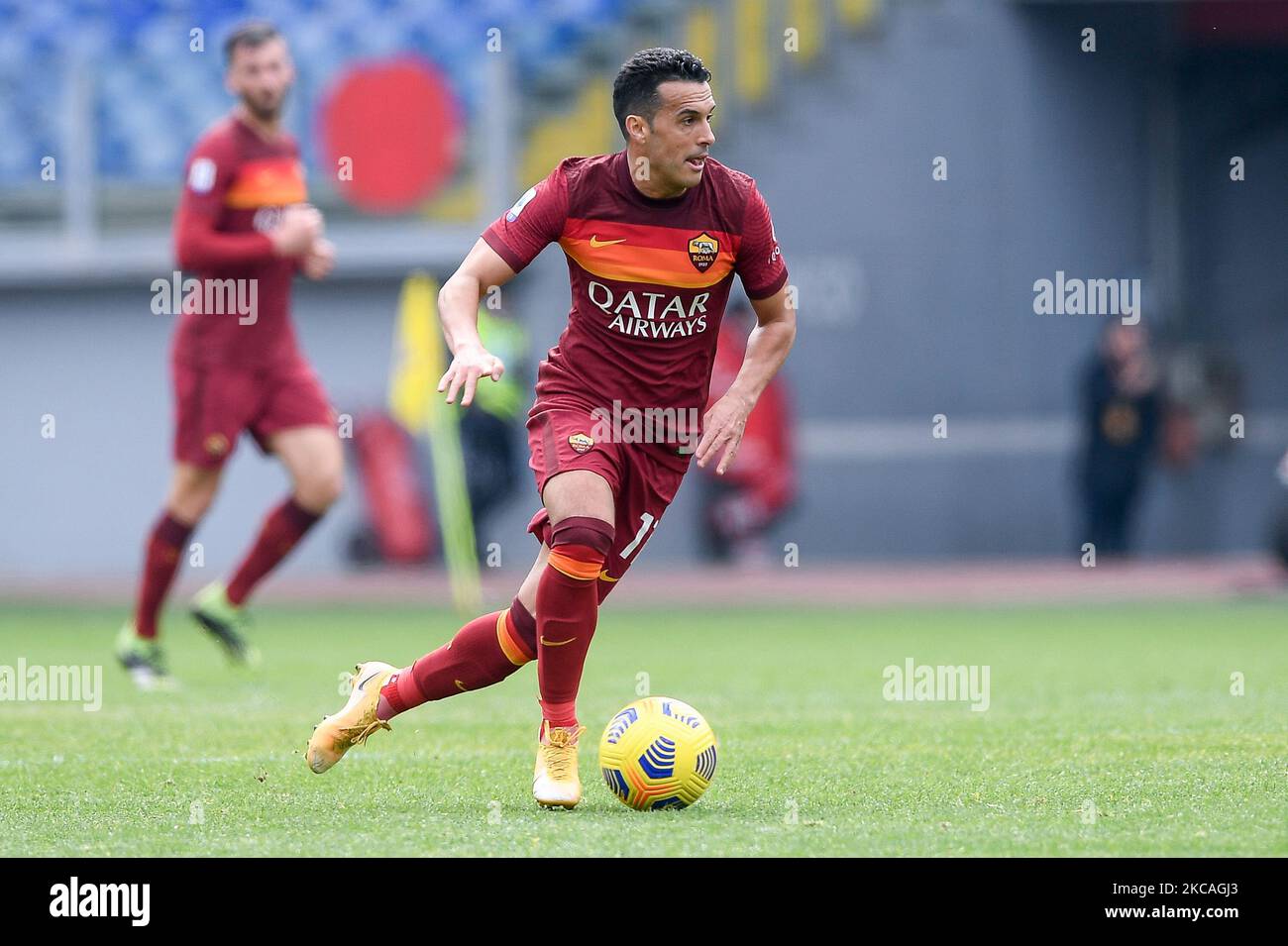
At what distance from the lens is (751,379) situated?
5.90 meters

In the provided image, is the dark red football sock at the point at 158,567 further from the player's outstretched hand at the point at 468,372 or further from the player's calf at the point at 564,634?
the player's outstretched hand at the point at 468,372

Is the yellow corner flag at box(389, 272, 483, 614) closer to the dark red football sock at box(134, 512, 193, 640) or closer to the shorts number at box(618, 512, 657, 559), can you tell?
the dark red football sock at box(134, 512, 193, 640)

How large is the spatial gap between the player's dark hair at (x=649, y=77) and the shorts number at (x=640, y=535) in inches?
43.3

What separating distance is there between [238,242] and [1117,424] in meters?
10.8

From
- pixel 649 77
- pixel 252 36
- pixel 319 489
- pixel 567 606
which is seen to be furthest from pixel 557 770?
pixel 252 36

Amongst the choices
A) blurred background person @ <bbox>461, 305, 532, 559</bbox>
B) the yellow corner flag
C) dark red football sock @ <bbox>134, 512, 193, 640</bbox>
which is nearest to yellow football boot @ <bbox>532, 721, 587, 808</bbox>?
dark red football sock @ <bbox>134, 512, 193, 640</bbox>

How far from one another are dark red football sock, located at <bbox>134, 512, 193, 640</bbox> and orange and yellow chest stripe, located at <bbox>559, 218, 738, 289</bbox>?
3.93 meters

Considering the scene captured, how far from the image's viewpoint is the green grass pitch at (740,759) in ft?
16.2

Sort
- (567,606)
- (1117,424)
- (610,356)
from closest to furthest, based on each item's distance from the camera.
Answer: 1. (567,606)
2. (610,356)
3. (1117,424)

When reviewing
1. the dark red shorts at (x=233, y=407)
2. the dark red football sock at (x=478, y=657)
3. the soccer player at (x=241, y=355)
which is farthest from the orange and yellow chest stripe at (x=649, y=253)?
the dark red shorts at (x=233, y=407)

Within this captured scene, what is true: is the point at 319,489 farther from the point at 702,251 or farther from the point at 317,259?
the point at 702,251

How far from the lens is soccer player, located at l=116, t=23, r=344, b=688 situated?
8.93 meters

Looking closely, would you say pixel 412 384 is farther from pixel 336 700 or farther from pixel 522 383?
pixel 336 700
